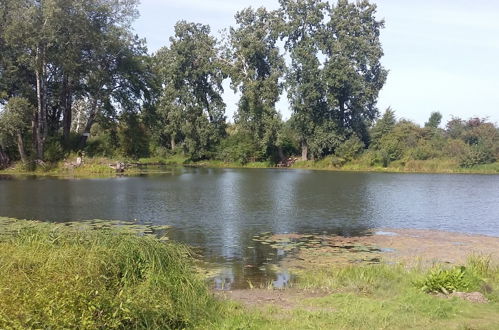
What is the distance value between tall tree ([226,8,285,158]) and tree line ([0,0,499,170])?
165 mm

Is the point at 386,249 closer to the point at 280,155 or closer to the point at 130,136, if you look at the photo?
the point at 130,136

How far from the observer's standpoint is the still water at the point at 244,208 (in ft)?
56.6

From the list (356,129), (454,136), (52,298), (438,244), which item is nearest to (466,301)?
(52,298)

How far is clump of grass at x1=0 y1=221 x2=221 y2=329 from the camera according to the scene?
5602 mm

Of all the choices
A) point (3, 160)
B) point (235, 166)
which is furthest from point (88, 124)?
point (235, 166)

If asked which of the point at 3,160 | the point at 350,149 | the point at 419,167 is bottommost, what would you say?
the point at 419,167

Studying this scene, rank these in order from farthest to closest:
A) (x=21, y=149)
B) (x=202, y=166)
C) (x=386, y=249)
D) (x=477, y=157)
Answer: (x=202, y=166) < (x=477, y=157) < (x=21, y=149) < (x=386, y=249)

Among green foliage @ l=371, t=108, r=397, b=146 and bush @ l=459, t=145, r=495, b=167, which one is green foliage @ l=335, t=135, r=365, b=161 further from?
bush @ l=459, t=145, r=495, b=167

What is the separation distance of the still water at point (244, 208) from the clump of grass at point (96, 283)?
398cm

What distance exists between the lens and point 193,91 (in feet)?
229

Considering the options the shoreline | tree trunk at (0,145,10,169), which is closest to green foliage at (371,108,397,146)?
the shoreline

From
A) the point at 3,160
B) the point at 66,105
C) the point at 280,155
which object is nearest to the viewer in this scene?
the point at 3,160

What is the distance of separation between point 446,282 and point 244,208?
15520mm

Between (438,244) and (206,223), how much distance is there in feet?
29.2
